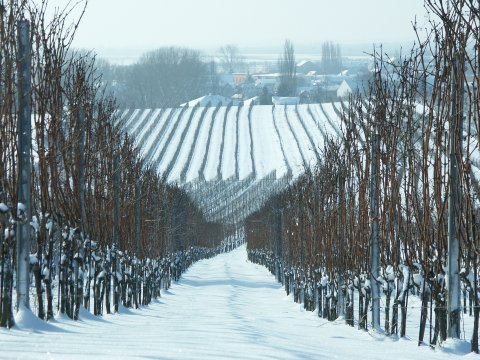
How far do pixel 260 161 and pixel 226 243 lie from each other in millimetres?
20335

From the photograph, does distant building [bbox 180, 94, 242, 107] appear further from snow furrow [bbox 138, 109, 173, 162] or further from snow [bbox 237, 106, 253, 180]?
snow furrow [bbox 138, 109, 173, 162]

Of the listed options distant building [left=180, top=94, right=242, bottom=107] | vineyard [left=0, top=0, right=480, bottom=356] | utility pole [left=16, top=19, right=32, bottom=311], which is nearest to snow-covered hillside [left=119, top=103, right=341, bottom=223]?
distant building [left=180, top=94, right=242, bottom=107]

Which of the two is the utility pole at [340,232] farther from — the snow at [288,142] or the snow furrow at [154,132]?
the snow furrow at [154,132]

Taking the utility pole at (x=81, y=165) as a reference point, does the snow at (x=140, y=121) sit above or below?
above

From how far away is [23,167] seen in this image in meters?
11.7

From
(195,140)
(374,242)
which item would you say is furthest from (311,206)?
(195,140)

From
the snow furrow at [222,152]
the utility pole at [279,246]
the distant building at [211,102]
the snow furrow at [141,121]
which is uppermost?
the distant building at [211,102]

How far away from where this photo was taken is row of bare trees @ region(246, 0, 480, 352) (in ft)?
35.6

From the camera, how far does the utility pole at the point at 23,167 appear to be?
11.4 meters

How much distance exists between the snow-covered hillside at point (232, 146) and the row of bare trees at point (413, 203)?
71.3 metres

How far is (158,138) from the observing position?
134m

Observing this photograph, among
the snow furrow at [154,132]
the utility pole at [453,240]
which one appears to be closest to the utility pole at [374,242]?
the utility pole at [453,240]

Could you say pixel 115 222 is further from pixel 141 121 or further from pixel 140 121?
pixel 141 121

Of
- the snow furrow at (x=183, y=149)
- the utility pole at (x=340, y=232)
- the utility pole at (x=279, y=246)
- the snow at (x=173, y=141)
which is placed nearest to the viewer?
the utility pole at (x=340, y=232)
